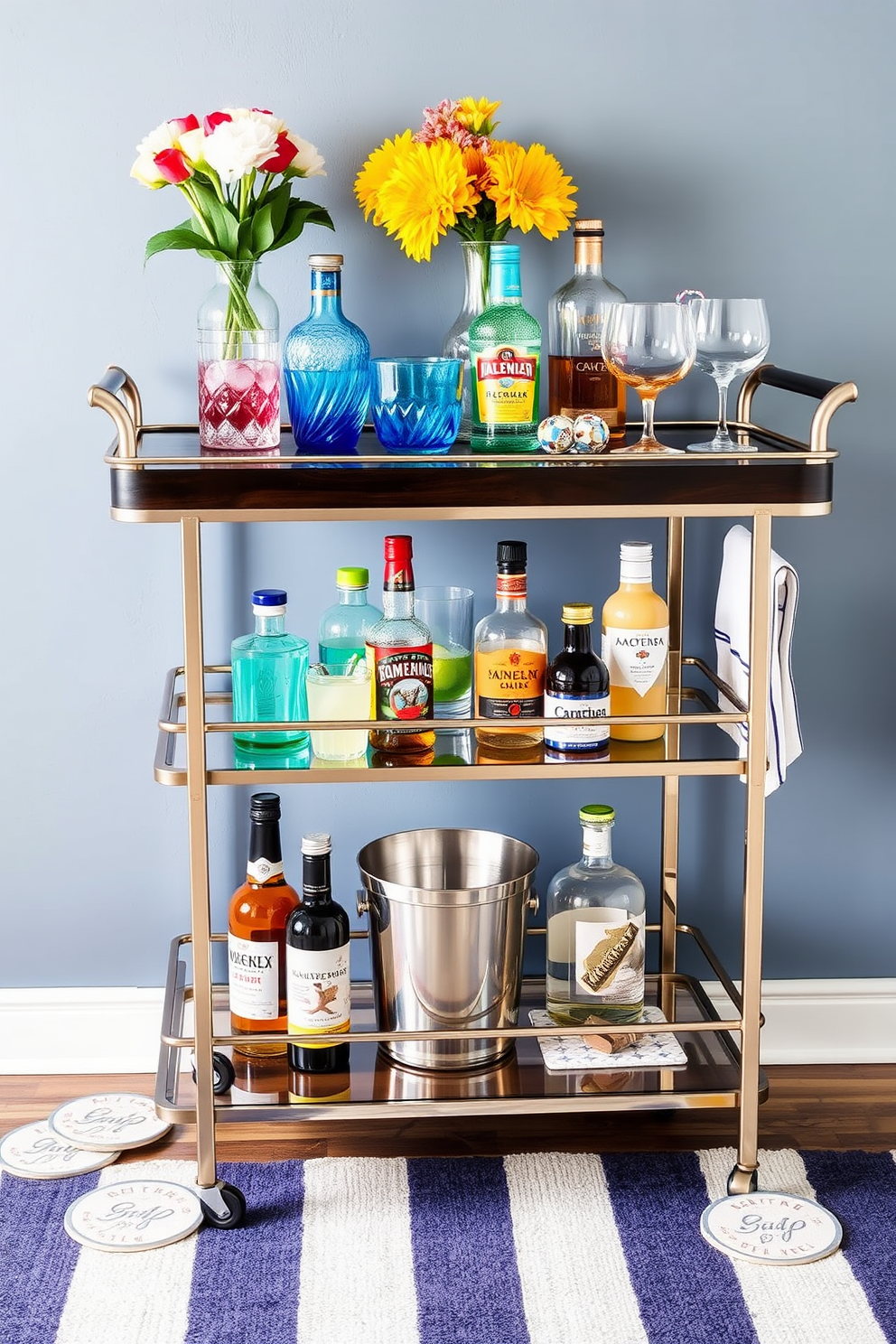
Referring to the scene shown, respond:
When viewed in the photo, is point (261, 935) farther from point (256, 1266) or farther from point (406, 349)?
point (406, 349)

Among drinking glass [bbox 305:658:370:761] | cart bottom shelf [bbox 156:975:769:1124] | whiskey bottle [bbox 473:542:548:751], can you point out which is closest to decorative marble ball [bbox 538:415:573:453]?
whiskey bottle [bbox 473:542:548:751]

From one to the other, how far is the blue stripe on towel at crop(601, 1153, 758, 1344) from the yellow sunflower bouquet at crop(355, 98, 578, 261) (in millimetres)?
1208

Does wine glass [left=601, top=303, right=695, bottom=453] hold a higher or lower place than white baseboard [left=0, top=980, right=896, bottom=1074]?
higher

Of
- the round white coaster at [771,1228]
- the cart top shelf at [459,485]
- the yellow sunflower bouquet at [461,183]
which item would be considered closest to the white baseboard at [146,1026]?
the round white coaster at [771,1228]

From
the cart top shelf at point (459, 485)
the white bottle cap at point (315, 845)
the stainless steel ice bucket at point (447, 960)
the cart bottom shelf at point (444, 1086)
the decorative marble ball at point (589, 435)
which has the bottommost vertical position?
the cart bottom shelf at point (444, 1086)

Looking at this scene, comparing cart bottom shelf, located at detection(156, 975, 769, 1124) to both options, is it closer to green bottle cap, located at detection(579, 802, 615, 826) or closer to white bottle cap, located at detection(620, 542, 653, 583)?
green bottle cap, located at detection(579, 802, 615, 826)

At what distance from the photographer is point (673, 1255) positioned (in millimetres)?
1642

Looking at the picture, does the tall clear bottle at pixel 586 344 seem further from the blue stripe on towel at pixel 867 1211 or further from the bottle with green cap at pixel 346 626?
the blue stripe on towel at pixel 867 1211

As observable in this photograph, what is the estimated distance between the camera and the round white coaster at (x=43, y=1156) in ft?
5.92

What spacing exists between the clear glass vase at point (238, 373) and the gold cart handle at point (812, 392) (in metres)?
0.62

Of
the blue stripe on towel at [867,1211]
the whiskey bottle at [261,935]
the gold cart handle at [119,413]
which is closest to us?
the gold cart handle at [119,413]

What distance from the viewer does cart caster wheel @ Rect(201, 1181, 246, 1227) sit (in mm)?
1684

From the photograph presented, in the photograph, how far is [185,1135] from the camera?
6.27 feet

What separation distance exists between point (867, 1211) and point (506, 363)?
3.70 feet
